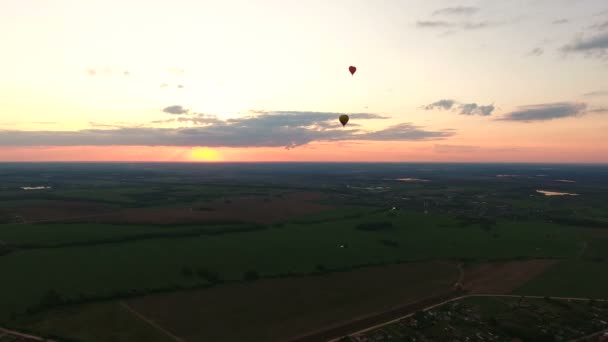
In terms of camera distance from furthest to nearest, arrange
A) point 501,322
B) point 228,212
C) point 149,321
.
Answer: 1. point 228,212
2. point 501,322
3. point 149,321

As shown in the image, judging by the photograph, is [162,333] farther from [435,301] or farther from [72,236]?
[72,236]

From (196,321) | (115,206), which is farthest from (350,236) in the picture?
(115,206)

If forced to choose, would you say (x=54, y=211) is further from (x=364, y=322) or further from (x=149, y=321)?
(x=364, y=322)

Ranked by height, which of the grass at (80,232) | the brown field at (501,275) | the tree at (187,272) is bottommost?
the brown field at (501,275)

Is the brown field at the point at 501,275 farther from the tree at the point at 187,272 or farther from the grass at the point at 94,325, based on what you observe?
the grass at the point at 94,325

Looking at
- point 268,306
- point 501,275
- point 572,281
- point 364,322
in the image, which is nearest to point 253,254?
point 268,306

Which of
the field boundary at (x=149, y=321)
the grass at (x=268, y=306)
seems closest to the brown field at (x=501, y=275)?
the grass at (x=268, y=306)
